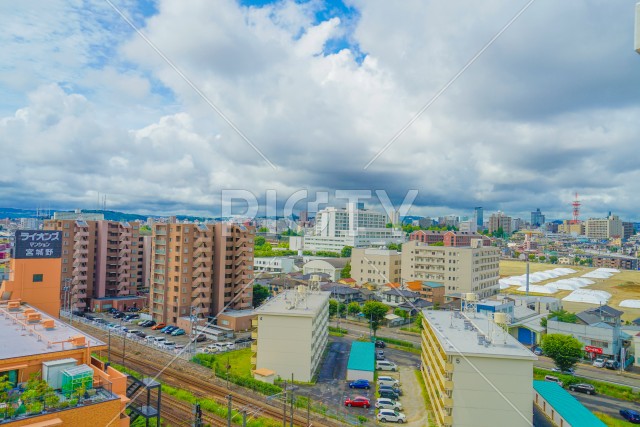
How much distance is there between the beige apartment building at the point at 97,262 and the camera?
33844mm

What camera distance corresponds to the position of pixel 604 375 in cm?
2181

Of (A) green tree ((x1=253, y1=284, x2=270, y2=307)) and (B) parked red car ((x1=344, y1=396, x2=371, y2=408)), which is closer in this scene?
(B) parked red car ((x1=344, y1=396, x2=371, y2=408))

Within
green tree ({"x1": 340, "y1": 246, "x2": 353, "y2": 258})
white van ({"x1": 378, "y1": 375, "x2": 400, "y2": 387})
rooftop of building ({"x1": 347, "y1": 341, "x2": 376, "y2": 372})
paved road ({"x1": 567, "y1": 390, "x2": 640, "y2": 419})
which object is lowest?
paved road ({"x1": 567, "y1": 390, "x2": 640, "y2": 419})

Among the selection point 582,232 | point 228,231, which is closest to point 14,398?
point 228,231

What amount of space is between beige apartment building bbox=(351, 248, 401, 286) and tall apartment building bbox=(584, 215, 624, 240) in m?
136

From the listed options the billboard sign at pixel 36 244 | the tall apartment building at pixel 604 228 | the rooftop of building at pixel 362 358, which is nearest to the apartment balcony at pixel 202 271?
the billboard sign at pixel 36 244

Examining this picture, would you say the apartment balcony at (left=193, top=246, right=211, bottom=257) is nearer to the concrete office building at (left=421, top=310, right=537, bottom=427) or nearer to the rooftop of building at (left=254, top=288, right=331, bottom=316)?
the rooftop of building at (left=254, top=288, right=331, bottom=316)

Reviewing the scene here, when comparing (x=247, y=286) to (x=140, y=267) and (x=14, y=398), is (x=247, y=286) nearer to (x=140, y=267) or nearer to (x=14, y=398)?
(x=140, y=267)

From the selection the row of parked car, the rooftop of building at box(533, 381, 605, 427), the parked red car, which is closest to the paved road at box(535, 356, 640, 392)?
the rooftop of building at box(533, 381, 605, 427)

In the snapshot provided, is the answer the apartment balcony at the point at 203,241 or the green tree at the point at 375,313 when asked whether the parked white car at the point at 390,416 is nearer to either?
the green tree at the point at 375,313

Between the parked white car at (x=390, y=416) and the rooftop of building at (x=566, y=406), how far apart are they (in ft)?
19.4

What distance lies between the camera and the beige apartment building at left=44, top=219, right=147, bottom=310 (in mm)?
33844

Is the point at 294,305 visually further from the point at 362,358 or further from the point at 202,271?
the point at 202,271

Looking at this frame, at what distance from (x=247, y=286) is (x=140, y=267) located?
16.1 m
